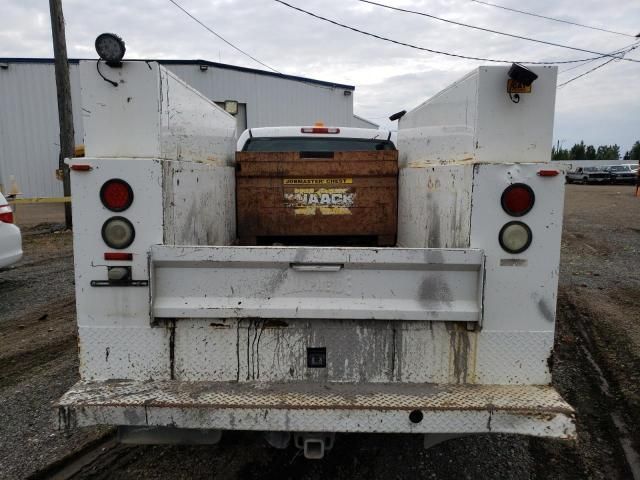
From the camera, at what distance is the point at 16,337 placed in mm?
5203

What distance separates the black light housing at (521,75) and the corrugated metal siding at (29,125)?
74.1 ft

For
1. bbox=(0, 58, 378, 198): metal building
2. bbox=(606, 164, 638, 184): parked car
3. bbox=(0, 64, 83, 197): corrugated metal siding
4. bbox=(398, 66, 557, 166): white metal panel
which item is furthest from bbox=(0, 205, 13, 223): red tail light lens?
bbox=(606, 164, 638, 184): parked car

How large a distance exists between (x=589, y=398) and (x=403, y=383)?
2173 millimetres

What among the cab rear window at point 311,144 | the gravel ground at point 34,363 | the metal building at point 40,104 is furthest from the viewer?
the metal building at point 40,104

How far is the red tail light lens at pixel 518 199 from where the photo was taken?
245 centimetres

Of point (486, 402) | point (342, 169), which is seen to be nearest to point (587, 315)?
point (342, 169)

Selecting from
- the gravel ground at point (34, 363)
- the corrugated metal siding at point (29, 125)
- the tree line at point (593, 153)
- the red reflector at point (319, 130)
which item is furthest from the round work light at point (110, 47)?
the tree line at point (593, 153)

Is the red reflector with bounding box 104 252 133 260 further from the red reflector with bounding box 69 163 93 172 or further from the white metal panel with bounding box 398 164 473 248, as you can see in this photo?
the white metal panel with bounding box 398 164 473 248

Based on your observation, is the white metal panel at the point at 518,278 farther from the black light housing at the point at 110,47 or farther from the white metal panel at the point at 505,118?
the black light housing at the point at 110,47

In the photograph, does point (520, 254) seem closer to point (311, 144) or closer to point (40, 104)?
point (311, 144)

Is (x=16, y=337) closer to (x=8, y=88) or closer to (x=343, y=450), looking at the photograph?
(x=343, y=450)

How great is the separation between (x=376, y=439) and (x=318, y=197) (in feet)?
5.93

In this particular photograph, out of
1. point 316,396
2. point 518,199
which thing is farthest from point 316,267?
point 518,199

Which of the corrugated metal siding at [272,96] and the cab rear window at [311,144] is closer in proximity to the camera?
the cab rear window at [311,144]
